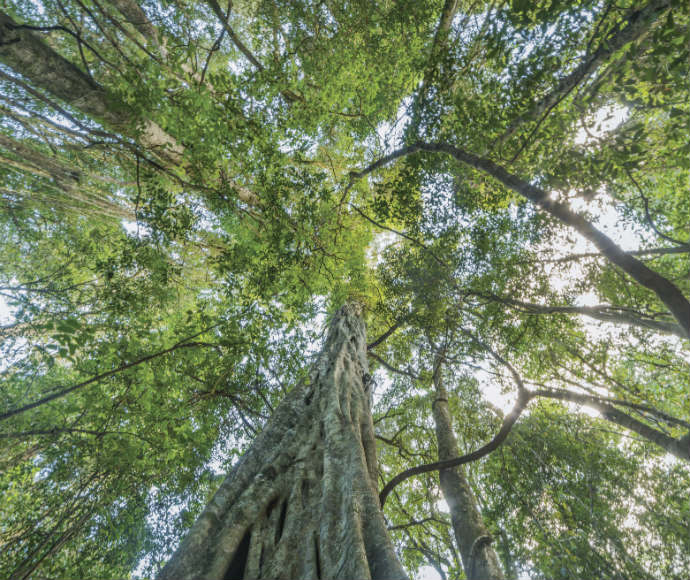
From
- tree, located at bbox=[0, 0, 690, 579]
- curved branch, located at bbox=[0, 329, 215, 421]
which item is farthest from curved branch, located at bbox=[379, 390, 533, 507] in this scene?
curved branch, located at bbox=[0, 329, 215, 421]

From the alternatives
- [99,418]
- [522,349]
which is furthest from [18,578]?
[522,349]

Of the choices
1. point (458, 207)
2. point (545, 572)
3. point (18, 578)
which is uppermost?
point (458, 207)

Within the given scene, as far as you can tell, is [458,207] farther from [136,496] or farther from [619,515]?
[136,496]

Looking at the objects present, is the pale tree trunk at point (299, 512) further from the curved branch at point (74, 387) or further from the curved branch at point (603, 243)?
the curved branch at point (603, 243)

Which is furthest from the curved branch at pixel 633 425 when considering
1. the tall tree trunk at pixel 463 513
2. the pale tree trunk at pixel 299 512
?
the pale tree trunk at pixel 299 512

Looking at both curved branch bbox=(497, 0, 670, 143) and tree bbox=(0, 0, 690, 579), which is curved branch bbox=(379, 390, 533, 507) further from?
curved branch bbox=(497, 0, 670, 143)

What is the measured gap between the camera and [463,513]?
3615 mm

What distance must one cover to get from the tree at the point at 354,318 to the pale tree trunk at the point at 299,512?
0.7 inches

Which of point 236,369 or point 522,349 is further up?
point 522,349

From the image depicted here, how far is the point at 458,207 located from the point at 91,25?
9.94m

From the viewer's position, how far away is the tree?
2541mm

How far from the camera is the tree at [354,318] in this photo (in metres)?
2.54

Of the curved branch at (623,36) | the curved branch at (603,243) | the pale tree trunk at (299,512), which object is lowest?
the pale tree trunk at (299,512)

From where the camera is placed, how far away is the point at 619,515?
14.4 feet
